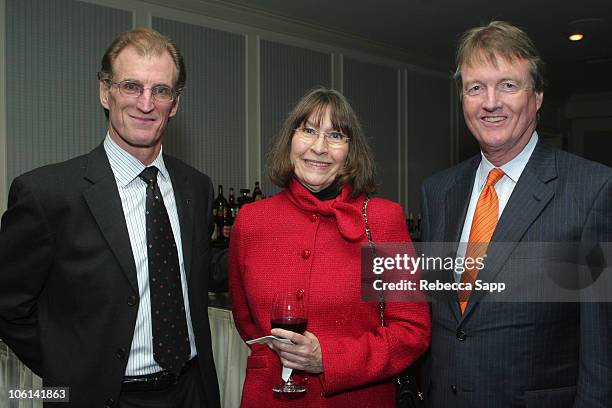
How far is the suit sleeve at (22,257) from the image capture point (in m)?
1.64

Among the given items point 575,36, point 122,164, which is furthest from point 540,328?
point 575,36

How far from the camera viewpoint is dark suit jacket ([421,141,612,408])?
60.3 inches

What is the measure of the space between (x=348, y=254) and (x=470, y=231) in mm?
373

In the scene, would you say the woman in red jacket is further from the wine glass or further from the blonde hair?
the blonde hair

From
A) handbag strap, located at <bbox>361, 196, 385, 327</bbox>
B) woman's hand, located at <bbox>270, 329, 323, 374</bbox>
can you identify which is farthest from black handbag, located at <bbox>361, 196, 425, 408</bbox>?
woman's hand, located at <bbox>270, 329, 323, 374</bbox>

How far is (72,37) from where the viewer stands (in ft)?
14.2

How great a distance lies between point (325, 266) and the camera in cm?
176

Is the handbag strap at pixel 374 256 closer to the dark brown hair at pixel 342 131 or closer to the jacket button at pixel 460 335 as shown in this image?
the dark brown hair at pixel 342 131

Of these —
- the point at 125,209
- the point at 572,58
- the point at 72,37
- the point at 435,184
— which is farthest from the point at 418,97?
the point at 125,209

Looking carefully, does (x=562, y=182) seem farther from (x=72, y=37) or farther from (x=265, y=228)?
(x=72, y=37)

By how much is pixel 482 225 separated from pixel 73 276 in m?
1.18

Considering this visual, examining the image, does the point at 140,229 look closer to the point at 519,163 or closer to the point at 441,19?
the point at 519,163

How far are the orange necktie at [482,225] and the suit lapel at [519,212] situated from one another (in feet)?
0.13

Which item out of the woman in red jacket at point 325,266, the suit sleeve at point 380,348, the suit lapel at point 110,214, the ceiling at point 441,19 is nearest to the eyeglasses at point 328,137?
the woman in red jacket at point 325,266
